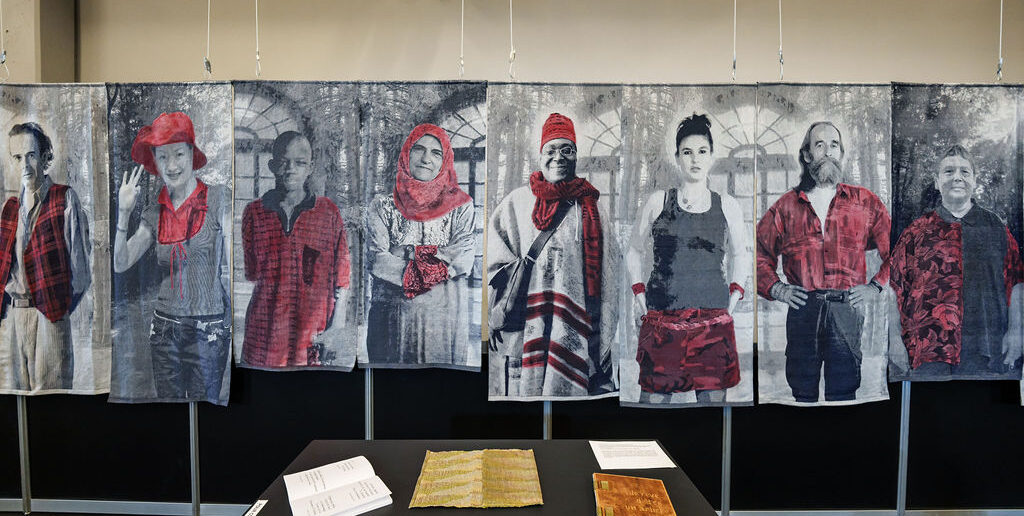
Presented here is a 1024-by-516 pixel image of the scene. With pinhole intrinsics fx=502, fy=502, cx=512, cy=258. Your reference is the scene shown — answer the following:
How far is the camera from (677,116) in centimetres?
247

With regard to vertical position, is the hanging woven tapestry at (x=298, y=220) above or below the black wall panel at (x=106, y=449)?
above

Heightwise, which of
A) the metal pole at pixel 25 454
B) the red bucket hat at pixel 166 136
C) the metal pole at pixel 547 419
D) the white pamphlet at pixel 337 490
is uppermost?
the red bucket hat at pixel 166 136

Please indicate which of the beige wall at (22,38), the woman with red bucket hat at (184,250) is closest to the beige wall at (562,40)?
A: the beige wall at (22,38)

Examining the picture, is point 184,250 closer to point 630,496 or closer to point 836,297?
point 630,496

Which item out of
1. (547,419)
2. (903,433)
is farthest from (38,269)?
(903,433)

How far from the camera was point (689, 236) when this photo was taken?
247 cm

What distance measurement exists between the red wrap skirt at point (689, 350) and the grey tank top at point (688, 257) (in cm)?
6

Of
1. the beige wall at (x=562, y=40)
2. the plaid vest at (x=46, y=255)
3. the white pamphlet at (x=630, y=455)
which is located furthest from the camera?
the beige wall at (x=562, y=40)

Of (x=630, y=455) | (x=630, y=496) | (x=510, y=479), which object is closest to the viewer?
(x=630, y=496)

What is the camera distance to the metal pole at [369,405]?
2537mm

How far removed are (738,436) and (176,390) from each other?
2.85 meters

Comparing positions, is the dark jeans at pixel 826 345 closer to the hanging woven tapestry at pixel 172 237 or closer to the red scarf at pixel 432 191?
the red scarf at pixel 432 191

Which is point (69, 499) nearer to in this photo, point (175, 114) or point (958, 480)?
→ point (175, 114)

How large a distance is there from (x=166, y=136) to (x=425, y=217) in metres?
1.37
